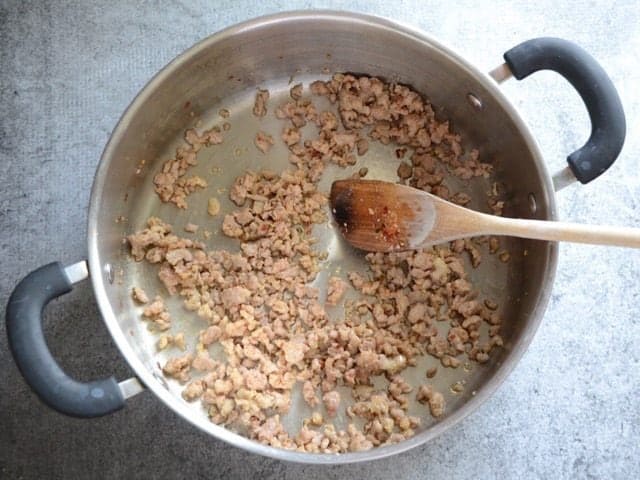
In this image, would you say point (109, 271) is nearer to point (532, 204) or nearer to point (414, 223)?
point (414, 223)

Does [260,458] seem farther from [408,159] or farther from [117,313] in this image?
[408,159]

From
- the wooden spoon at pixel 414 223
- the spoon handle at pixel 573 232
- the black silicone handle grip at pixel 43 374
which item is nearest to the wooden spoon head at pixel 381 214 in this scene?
the wooden spoon at pixel 414 223

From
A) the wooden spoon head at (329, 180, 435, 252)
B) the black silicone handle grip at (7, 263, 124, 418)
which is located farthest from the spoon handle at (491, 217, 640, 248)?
the black silicone handle grip at (7, 263, 124, 418)

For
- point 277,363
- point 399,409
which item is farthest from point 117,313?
point 399,409

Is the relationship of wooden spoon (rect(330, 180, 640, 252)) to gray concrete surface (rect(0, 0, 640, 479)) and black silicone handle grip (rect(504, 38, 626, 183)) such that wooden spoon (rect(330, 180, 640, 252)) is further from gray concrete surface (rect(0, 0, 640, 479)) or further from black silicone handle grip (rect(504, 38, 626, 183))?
gray concrete surface (rect(0, 0, 640, 479))

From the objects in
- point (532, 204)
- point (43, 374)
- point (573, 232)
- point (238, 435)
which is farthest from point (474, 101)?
point (43, 374)

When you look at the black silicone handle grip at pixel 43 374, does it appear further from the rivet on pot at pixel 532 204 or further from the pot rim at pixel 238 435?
the rivet on pot at pixel 532 204
